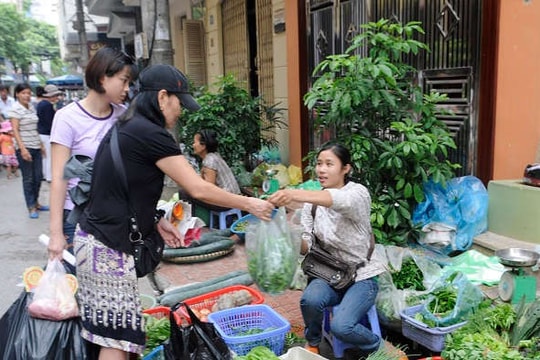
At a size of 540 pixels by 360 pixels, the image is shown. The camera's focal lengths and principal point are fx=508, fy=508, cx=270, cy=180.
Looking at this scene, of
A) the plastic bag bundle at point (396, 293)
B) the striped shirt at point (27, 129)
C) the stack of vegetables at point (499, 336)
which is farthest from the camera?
the striped shirt at point (27, 129)

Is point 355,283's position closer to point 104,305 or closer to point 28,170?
point 104,305

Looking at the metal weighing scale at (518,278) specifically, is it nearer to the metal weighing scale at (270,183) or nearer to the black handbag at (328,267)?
the black handbag at (328,267)

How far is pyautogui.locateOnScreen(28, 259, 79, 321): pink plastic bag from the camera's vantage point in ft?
8.09

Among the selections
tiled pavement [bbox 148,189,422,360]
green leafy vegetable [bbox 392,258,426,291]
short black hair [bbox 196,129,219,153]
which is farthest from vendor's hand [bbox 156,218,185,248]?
short black hair [bbox 196,129,219,153]

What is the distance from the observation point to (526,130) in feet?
14.4

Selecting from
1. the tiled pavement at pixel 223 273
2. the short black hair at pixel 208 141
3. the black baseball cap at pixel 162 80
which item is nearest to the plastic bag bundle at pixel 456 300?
the tiled pavement at pixel 223 273

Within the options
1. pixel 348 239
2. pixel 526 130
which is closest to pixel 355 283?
pixel 348 239

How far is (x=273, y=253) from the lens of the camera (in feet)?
8.76

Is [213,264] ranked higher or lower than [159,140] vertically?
lower

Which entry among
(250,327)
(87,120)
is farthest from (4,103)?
(250,327)

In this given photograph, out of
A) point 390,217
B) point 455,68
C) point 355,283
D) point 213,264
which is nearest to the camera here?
point 355,283

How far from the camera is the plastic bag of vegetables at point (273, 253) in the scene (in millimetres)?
2672

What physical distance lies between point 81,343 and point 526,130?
3.88 meters

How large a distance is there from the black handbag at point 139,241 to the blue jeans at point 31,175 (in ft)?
19.2
